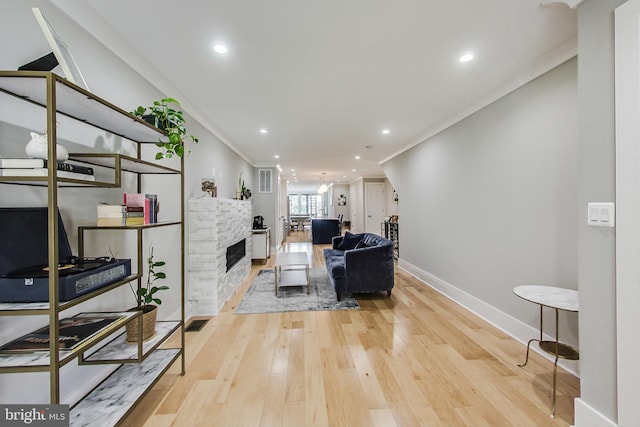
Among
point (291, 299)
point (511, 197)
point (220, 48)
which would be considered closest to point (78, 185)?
point (220, 48)

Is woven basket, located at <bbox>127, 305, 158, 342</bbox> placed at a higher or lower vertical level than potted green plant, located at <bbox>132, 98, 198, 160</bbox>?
lower

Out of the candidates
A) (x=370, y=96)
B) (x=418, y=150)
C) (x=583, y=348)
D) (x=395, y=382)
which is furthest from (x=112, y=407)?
(x=418, y=150)

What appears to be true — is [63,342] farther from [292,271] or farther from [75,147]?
[292,271]

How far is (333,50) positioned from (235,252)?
3193 mm

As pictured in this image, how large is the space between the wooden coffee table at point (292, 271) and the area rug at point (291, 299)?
0.45 feet

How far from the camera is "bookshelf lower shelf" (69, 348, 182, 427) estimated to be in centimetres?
129

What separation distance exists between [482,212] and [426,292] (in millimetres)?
1534

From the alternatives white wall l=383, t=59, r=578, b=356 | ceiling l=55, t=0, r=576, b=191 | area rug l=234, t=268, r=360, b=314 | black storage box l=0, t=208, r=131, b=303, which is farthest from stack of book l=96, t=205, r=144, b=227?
white wall l=383, t=59, r=578, b=356

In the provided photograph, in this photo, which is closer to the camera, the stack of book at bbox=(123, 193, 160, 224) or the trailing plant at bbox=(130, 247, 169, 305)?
the stack of book at bbox=(123, 193, 160, 224)

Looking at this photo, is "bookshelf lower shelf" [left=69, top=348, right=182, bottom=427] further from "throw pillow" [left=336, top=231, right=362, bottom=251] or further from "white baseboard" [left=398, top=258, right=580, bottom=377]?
"throw pillow" [left=336, top=231, right=362, bottom=251]

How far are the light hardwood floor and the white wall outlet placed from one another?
123cm

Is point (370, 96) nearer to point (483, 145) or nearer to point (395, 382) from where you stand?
point (483, 145)

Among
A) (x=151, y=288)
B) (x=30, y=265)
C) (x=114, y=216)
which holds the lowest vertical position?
(x=151, y=288)

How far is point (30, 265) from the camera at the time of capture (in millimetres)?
1157
